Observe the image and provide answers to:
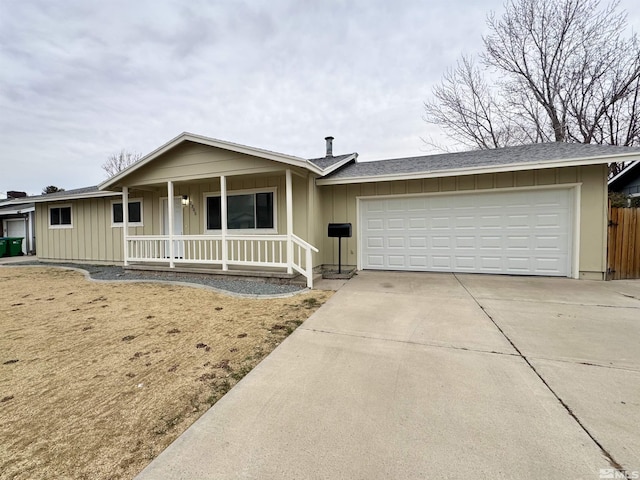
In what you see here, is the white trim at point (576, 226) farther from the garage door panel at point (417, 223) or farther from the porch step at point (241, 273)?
the porch step at point (241, 273)

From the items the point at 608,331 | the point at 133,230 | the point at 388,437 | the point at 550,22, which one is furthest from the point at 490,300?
the point at 550,22

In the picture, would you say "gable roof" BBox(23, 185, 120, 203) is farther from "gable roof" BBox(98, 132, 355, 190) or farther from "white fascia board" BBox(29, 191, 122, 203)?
"gable roof" BBox(98, 132, 355, 190)

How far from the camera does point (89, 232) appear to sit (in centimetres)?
1057

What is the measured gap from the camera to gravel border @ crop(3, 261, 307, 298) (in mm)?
5609

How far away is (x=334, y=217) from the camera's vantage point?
822 centimetres

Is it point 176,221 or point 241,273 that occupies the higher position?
point 176,221

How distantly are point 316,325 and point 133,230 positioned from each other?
8.66 metres

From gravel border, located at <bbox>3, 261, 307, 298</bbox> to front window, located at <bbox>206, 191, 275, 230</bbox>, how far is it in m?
1.70

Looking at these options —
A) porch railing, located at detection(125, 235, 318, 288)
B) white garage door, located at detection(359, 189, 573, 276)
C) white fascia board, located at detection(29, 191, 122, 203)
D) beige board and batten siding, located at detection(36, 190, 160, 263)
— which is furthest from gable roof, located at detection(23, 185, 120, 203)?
white garage door, located at detection(359, 189, 573, 276)

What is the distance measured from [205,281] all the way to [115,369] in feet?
13.7

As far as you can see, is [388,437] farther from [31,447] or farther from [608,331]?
[608,331]

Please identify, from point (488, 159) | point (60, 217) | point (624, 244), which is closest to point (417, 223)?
point (488, 159)

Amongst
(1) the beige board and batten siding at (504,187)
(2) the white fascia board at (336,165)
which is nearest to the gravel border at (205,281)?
(1) the beige board and batten siding at (504,187)

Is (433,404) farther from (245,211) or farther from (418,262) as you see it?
(245,211)
